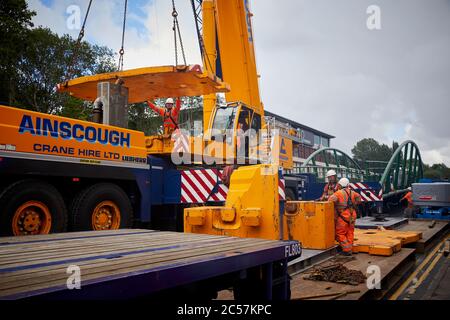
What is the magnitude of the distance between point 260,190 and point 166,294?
10.5 feet

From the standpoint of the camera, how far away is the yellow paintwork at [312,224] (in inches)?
242

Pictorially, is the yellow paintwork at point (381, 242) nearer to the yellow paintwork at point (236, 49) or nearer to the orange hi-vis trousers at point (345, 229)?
the orange hi-vis trousers at point (345, 229)

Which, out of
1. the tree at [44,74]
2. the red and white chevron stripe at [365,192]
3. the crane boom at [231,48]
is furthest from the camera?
the tree at [44,74]

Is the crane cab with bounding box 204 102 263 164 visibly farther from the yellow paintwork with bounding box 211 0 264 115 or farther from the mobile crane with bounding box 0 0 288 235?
the yellow paintwork with bounding box 211 0 264 115

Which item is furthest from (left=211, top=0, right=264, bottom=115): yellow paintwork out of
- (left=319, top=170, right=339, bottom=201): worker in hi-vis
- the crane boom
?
(left=319, top=170, right=339, bottom=201): worker in hi-vis

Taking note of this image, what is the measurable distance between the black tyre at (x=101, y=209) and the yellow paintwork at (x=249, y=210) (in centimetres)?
126

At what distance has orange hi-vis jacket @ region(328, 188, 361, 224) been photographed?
6379 mm

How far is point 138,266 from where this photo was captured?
197 cm

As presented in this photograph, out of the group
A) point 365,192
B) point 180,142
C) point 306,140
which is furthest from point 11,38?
point 306,140

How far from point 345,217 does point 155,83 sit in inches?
160

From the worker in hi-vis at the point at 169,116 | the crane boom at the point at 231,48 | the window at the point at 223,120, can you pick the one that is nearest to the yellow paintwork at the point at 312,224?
the worker in hi-vis at the point at 169,116

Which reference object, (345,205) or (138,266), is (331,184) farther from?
(138,266)
